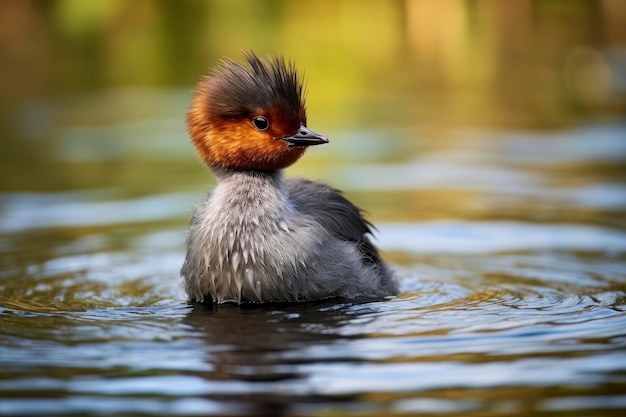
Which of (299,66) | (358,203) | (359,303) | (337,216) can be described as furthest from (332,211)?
(299,66)

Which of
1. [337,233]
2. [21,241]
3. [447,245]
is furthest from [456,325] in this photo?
[21,241]

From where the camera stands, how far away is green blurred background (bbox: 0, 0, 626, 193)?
14.8 metres

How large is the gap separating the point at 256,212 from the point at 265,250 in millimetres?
274

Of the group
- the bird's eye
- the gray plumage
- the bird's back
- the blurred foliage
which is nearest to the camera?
the gray plumage

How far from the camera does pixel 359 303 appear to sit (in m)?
6.75

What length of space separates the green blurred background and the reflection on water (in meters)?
0.08

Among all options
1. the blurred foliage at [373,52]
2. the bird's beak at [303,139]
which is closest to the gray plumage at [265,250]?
the bird's beak at [303,139]

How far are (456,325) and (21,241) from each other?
4693 millimetres

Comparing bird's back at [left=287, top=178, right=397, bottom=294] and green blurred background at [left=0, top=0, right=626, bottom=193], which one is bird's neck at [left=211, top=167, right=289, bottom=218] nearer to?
bird's back at [left=287, top=178, right=397, bottom=294]

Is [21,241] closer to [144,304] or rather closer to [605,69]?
[144,304]

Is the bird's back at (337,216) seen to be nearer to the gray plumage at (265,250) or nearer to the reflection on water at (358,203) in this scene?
the gray plumage at (265,250)

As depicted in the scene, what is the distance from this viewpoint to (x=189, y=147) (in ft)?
49.1

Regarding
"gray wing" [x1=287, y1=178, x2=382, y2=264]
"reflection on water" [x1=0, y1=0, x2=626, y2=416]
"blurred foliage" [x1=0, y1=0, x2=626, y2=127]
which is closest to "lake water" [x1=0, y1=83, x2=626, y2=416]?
"reflection on water" [x1=0, y1=0, x2=626, y2=416]

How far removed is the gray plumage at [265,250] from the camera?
6.64 meters
